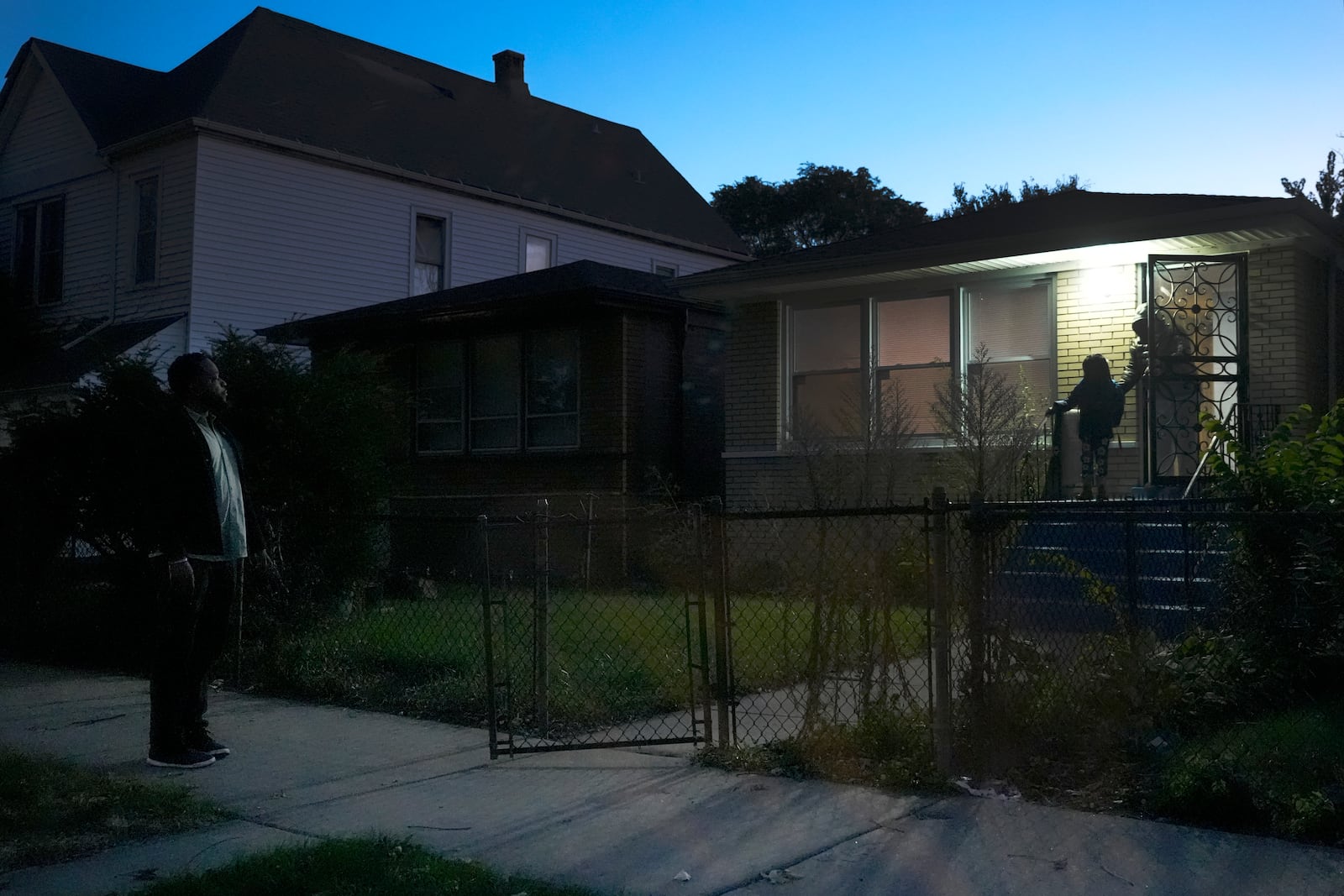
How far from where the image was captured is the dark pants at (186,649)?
5.86 metres

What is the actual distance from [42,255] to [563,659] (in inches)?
751

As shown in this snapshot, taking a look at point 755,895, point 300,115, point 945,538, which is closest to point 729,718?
point 945,538

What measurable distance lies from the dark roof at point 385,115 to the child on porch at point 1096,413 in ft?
47.4

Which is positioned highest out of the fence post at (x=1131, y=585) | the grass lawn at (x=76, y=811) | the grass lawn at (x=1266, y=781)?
the fence post at (x=1131, y=585)

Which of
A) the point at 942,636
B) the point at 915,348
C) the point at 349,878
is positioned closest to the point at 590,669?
the point at 942,636

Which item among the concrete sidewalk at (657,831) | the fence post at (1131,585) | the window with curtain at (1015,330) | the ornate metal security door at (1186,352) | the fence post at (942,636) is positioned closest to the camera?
the concrete sidewalk at (657,831)

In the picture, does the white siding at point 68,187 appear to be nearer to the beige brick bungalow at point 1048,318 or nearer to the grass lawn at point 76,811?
the beige brick bungalow at point 1048,318

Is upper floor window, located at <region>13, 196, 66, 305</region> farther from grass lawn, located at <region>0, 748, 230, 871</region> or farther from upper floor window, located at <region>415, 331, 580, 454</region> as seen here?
grass lawn, located at <region>0, 748, 230, 871</region>

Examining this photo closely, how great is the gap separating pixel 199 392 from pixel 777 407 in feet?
30.3

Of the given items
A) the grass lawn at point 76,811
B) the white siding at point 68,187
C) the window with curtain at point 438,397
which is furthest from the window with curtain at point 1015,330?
the white siding at point 68,187

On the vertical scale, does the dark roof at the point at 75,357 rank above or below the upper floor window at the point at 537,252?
Result: below

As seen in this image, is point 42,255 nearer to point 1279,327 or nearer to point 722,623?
point 1279,327

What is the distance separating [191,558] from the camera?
5.89 meters

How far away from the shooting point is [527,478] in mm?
16422
